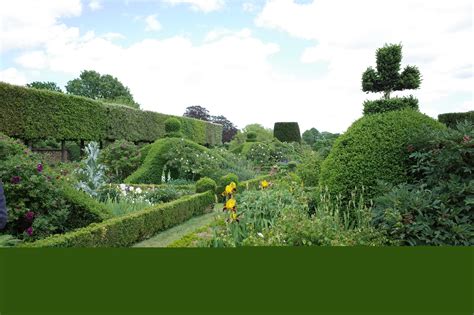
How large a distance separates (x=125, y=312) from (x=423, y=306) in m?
2.29

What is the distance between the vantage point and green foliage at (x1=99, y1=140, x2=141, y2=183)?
16.6m

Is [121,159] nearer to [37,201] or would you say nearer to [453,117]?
[37,201]

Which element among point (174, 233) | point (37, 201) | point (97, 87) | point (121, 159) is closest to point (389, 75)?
point (174, 233)

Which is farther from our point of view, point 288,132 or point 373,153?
point 288,132

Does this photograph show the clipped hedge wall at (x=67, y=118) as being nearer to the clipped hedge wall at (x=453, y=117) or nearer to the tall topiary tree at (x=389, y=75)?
the tall topiary tree at (x=389, y=75)

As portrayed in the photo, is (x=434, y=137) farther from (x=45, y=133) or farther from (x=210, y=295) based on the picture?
(x=45, y=133)

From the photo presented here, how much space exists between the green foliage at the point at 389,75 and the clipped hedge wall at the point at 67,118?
1389 cm

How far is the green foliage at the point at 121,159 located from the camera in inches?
653

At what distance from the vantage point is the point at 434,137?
5.91 metres

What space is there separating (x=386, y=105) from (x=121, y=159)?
38.0 feet

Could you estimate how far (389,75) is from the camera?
7.44 meters

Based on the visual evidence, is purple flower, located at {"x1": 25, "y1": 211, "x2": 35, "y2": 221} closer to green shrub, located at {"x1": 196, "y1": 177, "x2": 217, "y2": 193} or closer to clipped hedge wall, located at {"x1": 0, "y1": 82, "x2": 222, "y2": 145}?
green shrub, located at {"x1": 196, "y1": 177, "x2": 217, "y2": 193}

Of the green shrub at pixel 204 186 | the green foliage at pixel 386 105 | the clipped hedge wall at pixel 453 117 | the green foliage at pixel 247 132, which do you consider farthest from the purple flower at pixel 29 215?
the green foliage at pixel 247 132

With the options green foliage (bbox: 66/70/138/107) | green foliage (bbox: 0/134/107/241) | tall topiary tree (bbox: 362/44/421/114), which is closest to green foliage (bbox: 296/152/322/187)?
tall topiary tree (bbox: 362/44/421/114)
